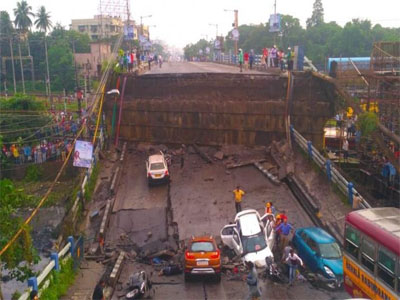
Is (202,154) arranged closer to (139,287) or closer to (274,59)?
(274,59)

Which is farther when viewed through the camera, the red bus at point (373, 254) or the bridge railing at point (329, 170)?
the bridge railing at point (329, 170)

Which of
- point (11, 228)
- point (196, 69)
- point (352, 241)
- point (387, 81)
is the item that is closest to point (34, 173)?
point (196, 69)

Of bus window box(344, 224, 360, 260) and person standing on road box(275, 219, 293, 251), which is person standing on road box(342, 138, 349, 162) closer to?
person standing on road box(275, 219, 293, 251)

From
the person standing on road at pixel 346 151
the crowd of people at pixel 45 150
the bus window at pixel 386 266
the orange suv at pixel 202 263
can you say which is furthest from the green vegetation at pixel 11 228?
the person standing on road at pixel 346 151

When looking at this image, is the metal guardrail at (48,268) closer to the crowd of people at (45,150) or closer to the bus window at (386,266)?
the bus window at (386,266)

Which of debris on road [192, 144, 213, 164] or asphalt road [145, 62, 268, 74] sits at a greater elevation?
asphalt road [145, 62, 268, 74]

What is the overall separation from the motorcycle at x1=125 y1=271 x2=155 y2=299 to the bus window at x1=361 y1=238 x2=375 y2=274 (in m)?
6.44

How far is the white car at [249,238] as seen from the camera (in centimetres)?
1642

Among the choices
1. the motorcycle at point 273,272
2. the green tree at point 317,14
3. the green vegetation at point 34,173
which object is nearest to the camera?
the motorcycle at point 273,272

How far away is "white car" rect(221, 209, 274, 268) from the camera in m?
16.4

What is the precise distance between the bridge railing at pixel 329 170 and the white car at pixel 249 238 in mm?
3959

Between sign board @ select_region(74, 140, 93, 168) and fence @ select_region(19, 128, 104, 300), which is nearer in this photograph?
fence @ select_region(19, 128, 104, 300)

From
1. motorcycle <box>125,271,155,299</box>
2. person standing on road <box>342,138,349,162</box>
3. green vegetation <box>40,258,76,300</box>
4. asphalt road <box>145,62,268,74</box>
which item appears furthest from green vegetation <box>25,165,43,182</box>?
person standing on road <box>342,138,349,162</box>

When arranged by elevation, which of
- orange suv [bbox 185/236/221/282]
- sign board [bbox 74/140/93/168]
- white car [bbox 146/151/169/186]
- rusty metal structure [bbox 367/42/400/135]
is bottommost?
orange suv [bbox 185/236/221/282]
